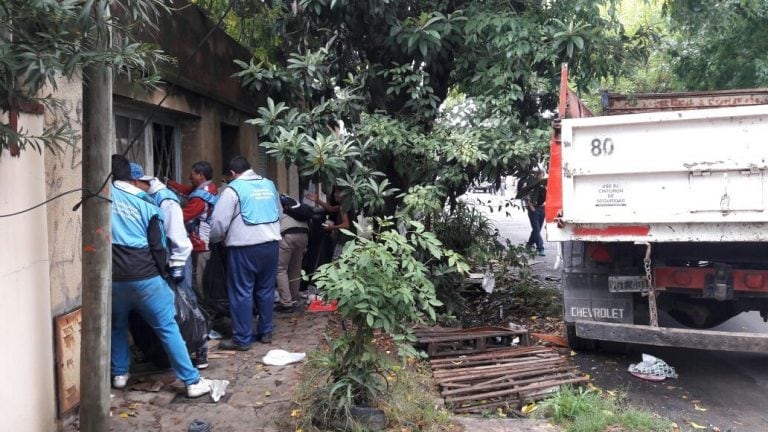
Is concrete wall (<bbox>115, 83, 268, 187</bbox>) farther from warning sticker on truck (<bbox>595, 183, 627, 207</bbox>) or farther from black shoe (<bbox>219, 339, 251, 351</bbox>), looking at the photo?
warning sticker on truck (<bbox>595, 183, 627, 207</bbox>)

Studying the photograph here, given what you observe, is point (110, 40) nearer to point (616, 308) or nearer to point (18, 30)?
point (18, 30)

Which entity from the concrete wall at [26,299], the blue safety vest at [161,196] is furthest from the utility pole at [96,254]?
the blue safety vest at [161,196]

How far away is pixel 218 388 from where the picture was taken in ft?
14.5

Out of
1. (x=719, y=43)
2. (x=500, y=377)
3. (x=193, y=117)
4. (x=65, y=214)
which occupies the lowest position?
(x=500, y=377)

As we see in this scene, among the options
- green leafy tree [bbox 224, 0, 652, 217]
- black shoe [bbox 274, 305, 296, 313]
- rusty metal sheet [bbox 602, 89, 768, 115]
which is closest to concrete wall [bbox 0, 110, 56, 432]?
green leafy tree [bbox 224, 0, 652, 217]

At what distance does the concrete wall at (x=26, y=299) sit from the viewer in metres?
3.09

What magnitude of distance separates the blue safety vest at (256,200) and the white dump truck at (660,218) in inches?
90.8

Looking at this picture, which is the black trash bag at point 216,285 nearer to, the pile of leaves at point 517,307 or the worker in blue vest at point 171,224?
the worker in blue vest at point 171,224

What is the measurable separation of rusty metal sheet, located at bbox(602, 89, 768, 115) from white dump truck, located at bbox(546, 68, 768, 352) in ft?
5.66

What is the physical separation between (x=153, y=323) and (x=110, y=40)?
208 centimetres

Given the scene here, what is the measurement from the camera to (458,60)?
6.85m

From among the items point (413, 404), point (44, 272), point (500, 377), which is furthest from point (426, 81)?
point (44, 272)

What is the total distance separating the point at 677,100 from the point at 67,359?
6434mm

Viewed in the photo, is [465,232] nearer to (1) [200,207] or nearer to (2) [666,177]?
(2) [666,177]
